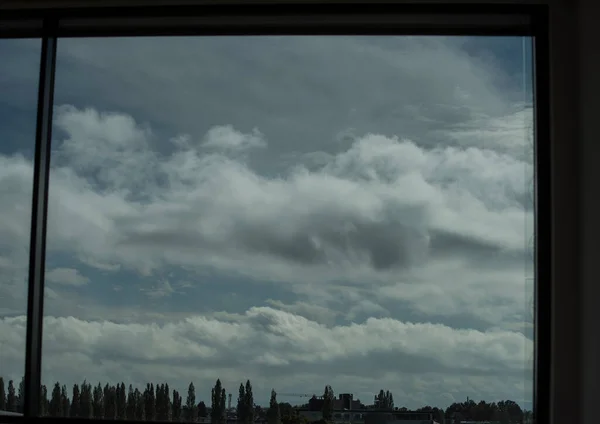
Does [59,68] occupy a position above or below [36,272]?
above

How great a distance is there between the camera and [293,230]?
299 centimetres

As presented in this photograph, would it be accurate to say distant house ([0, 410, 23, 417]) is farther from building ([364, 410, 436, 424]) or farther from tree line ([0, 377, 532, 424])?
building ([364, 410, 436, 424])

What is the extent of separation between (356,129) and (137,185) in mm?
956

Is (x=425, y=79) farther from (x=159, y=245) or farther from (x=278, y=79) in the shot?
(x=159, y=245)

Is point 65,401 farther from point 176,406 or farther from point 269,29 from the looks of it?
point 269,29

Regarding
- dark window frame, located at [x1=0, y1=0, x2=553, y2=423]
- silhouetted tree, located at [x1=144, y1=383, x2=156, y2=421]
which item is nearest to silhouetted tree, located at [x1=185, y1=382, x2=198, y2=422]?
silhouetted tree, located at [x1=144, y1=383, x2=156, y2=421]

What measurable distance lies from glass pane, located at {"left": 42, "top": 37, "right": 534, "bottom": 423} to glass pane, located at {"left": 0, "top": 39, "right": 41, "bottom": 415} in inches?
4.9

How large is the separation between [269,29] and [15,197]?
1315 millimetres

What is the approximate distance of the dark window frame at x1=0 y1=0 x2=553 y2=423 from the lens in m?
2.86

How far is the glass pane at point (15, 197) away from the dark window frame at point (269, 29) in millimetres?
54

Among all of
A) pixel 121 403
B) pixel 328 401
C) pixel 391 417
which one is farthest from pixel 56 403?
pixel 391 417

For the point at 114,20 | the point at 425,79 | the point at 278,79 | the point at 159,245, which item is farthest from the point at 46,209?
the point at 425,79

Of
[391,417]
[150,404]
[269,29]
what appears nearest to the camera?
[391,417]

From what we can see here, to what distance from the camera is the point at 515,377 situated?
2820 millimetres
